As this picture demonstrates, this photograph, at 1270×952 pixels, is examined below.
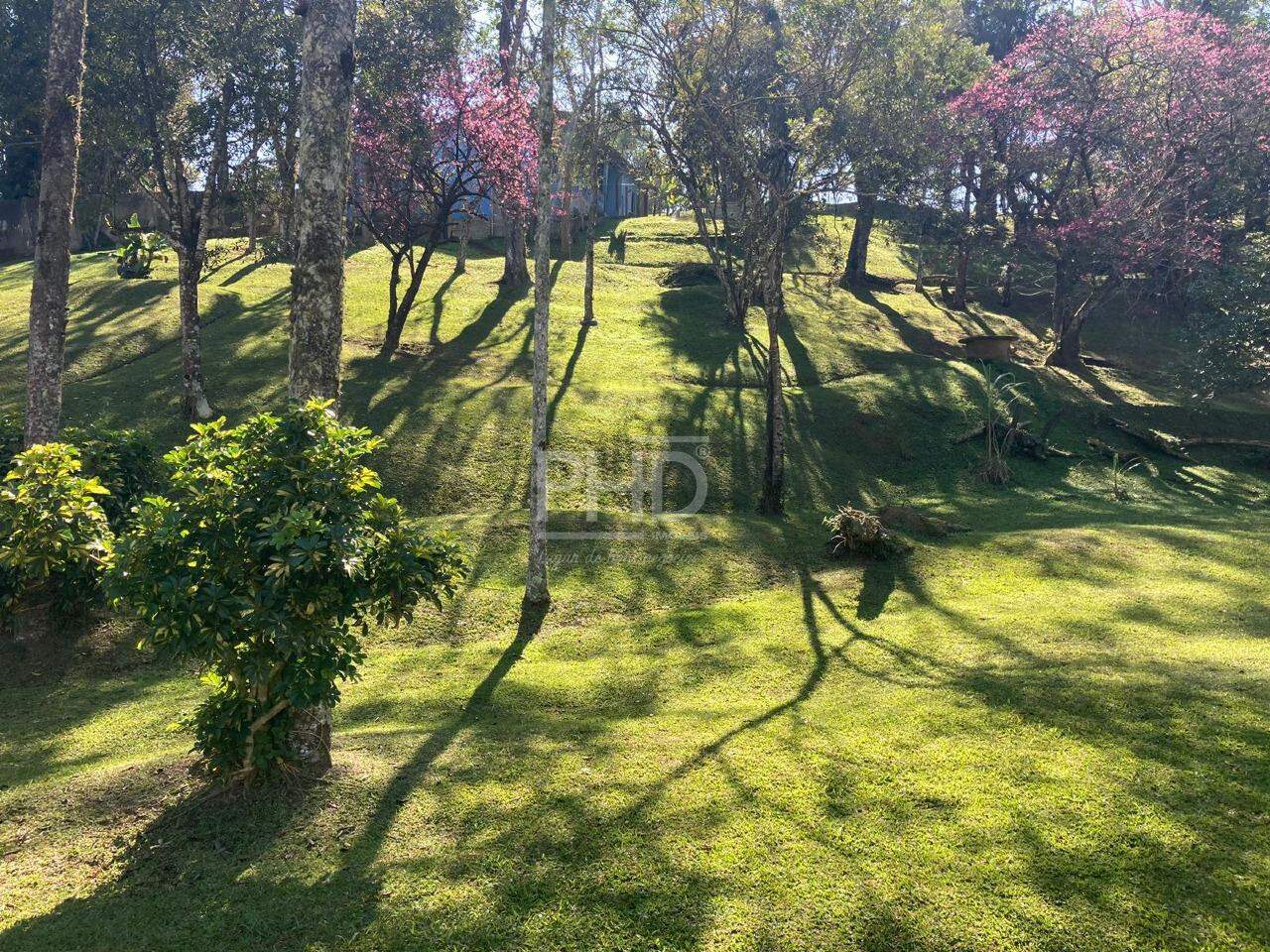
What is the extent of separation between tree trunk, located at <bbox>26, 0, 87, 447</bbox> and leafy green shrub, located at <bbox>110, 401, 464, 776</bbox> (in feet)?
24.9

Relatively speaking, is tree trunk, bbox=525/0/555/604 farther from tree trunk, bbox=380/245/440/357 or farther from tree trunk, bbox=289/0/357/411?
tree trunk, bbox=380/245/440/357

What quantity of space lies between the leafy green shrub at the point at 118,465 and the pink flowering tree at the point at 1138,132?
30670mm

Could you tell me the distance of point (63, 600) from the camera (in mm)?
10500

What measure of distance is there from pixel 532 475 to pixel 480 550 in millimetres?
2725

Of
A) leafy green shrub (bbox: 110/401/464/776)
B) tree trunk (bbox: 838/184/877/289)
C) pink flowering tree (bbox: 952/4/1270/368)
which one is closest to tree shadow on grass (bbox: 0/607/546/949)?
leafy green shrub (bbox: 110/401/464/776)

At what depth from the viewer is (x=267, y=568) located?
5.62 m

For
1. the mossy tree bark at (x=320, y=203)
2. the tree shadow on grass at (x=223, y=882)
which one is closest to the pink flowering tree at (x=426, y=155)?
the mossy tree bark at (x=320, y=203)

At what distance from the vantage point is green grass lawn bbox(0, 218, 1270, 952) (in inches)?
203

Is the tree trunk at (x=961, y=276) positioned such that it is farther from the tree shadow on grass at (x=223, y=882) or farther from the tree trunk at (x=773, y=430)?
the tree shadow on grass at (x=223, y=882)

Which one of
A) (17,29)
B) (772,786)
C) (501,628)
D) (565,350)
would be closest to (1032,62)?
(565,350)

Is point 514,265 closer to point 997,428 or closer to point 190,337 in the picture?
point 190,337

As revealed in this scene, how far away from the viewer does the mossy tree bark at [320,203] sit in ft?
23.5

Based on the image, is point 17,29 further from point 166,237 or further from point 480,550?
point 480,550

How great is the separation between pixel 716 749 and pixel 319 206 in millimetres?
6071
